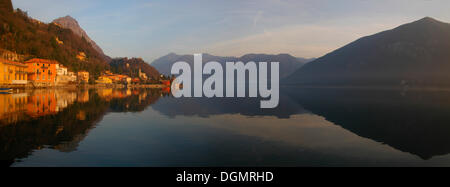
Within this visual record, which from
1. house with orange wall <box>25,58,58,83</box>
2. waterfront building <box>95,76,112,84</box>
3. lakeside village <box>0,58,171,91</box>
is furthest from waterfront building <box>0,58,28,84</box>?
waterfront building <box>95,76,112,84</box>

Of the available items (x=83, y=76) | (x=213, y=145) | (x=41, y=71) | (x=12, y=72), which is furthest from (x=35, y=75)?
(x=213, y=145)

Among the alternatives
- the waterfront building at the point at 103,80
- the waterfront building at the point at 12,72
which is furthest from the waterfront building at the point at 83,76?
the waterfront building at the point at 12,72

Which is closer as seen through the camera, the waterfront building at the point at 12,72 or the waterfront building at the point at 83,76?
the waterfront building at the point at 12,72

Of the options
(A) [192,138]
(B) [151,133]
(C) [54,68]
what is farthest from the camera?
(C) [54,68]

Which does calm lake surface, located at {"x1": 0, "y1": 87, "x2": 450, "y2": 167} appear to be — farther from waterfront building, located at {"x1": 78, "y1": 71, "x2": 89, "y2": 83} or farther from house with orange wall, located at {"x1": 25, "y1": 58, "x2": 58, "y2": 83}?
waterfront building, located at {"x1": 78, "y1": 71, "x2": 89, "y2": 83}

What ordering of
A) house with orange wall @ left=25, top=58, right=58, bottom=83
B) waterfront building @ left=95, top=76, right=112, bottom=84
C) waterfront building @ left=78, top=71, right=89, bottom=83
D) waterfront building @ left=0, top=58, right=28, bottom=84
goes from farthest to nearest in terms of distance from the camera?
waterfront building @ left=95, top=76, right=112, bottom=84 → waterfront building @ left=78, top=71, right=89, bottom=83 → house with orange wall @ left=25, top=58, right=58, bottom=83 → waterfront building @ left=0, top=58, right=28, bottom=84

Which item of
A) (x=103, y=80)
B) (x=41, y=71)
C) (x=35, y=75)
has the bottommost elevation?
(x=103, y=80)

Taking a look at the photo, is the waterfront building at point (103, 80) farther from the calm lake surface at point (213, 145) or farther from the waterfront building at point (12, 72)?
the calm lake surface at point (213, 145)

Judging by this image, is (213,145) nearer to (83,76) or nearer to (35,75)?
(35,75)
